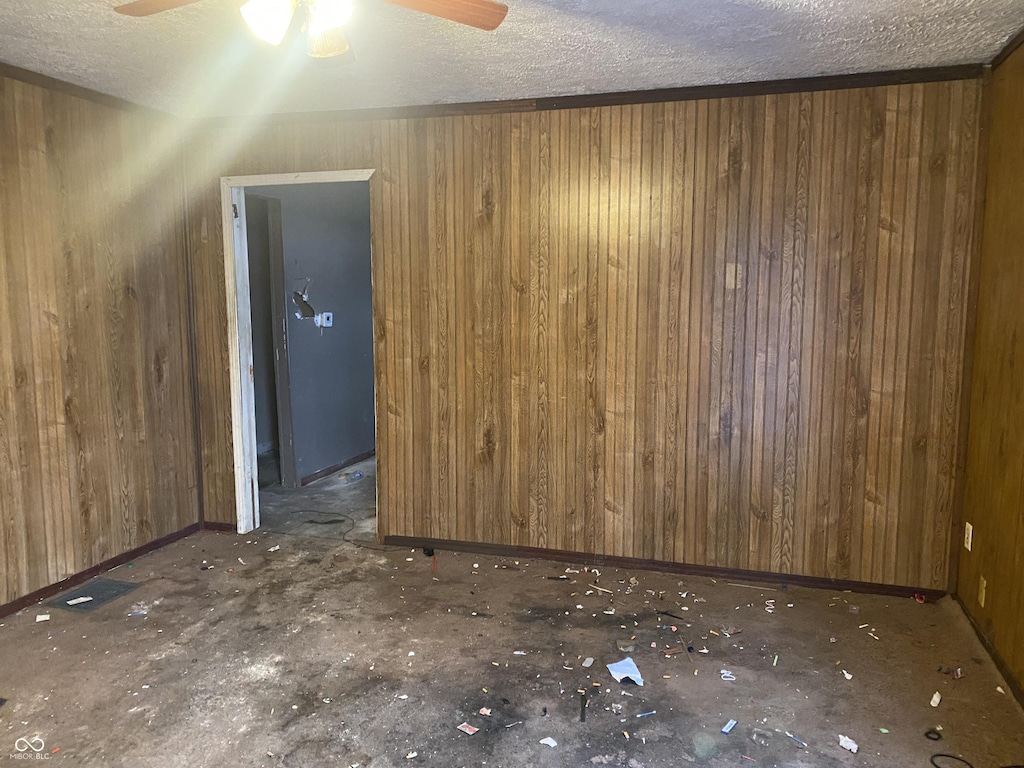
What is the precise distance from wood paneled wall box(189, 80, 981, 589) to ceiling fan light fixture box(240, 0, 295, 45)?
2016 millimetres

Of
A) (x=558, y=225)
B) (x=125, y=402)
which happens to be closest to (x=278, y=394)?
(x=125, y=402)

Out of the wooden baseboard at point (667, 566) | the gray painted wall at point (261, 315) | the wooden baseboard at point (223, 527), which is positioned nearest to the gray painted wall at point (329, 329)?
the gray painted wall at point (261, 315)

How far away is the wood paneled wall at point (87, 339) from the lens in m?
3.26

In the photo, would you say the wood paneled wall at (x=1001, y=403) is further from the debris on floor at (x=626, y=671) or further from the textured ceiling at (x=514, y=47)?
the debris on floor at (x=626, y=671)

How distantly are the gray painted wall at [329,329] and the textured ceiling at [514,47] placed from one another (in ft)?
5.73

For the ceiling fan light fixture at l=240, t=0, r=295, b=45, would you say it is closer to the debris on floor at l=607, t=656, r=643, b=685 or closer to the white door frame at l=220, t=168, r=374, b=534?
the white door frame at l=220, t=168, r=374, b=534

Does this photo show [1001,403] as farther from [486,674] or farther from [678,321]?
[486,674]

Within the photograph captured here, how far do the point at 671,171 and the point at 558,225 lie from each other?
2.17 feet

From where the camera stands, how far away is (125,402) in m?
3.92

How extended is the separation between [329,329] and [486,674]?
394cm

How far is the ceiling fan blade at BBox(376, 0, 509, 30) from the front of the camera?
5.77 feet

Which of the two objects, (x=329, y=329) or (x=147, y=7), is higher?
(x=147, y=7)

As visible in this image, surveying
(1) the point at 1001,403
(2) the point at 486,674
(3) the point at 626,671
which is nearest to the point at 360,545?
(2) the point at 486,674

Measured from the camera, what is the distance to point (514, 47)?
292 centimetres
